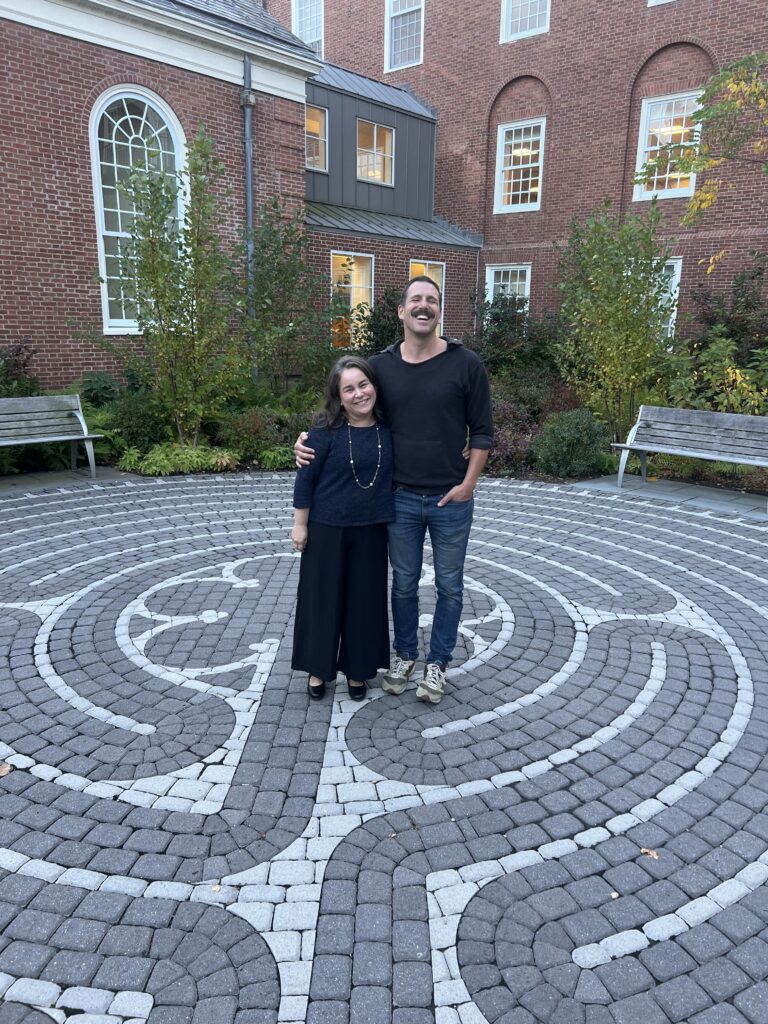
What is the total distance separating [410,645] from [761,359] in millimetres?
10353

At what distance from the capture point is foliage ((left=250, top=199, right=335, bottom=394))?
40.5 ft

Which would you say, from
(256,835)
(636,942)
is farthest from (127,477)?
(636,942)

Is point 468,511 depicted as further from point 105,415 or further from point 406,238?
point 406,238

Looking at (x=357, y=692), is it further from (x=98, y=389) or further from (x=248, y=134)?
(x=248, y=134)

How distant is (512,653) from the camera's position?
484cm

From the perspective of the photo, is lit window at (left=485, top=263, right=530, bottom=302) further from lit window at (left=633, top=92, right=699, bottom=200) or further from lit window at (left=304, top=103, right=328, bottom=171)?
lit window at (left=304, top=103, right=328, bottom=171)

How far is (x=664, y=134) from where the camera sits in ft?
57.7

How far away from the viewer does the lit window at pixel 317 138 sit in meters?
17.9

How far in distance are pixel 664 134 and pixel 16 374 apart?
15.4m

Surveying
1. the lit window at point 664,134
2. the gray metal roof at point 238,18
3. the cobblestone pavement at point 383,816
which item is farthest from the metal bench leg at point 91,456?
the lit window at point 664,134

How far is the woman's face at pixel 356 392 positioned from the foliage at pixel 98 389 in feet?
30.4

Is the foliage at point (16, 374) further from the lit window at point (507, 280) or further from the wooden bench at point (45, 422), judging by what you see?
the lit window at point (507, 280)

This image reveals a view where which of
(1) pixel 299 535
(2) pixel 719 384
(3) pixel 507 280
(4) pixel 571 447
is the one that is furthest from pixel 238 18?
(1) pixel 299 535

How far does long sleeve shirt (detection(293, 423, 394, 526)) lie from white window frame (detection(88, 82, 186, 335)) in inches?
376
